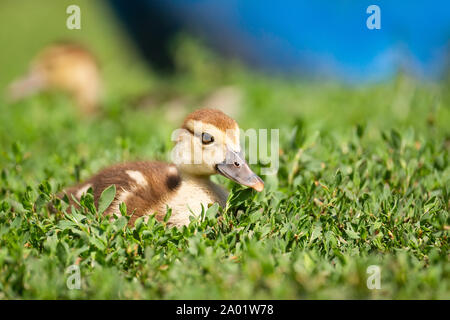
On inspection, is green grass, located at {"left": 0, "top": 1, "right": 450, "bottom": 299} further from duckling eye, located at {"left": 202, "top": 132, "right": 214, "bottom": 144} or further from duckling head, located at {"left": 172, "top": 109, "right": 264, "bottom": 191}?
duckling eye, located at {"left": 202, "top": 132, "right": 214, "bottom": 144}

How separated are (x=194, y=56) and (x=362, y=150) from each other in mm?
5198

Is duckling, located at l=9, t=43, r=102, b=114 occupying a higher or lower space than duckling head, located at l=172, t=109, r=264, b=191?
higher

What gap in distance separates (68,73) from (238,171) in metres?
5.54

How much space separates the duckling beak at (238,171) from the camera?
2.92 metres

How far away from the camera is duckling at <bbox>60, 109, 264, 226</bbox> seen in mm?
3055

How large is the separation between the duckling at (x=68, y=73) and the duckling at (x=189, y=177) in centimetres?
442

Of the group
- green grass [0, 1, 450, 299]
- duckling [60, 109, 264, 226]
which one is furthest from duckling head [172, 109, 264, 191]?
green grass [0, 1, 450, 299]

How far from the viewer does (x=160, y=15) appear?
1202cm

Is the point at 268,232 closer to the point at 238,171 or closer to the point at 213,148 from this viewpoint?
the point at 238,171

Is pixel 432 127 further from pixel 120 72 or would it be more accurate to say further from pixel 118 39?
pixel 118 39

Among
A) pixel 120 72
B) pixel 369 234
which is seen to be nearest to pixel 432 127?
pixel 369 234

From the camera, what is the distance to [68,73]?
7.89 meters

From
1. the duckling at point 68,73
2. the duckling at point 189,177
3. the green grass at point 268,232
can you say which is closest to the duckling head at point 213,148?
the duckling at point 189,177

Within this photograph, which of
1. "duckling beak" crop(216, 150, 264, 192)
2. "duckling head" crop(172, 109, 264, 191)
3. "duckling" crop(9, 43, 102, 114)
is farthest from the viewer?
"duckling" crop(9, 43, 102, 114)
